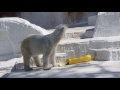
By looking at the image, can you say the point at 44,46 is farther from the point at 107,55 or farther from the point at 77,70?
the point at 107,55

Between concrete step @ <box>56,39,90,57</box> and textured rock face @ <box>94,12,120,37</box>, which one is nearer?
concrete step @ <box>56,39,90,57</box>

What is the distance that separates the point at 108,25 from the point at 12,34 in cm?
187

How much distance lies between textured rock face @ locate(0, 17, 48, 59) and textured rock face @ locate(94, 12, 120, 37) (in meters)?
1.05

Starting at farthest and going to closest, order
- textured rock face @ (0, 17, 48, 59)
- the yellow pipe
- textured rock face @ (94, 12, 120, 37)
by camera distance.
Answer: textured rock face @ (0, 17, 48, 59)
textured rock face @ (94, 12, 120, 37)
the yellow pipe

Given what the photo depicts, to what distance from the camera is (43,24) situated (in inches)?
355

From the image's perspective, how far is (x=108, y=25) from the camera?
16.0 feet

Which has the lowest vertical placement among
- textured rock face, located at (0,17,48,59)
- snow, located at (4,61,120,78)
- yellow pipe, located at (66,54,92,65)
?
snow, located at (4,61,120,78)

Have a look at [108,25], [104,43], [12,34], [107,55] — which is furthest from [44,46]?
[12,34]

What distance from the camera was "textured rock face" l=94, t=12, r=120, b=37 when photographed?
191 inches

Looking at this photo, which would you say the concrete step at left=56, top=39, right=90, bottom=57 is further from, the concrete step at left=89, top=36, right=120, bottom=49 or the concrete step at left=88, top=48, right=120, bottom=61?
the concrete step at left=88, top=48, right=120, bottom=61

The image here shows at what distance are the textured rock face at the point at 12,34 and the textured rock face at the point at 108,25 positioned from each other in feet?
3.45

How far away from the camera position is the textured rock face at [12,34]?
5465 millimetres

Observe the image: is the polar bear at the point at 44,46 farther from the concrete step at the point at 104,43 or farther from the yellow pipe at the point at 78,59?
the concrete step at the point at 104,43

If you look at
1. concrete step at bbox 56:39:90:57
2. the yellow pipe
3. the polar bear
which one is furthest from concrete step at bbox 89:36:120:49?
the polar bear
